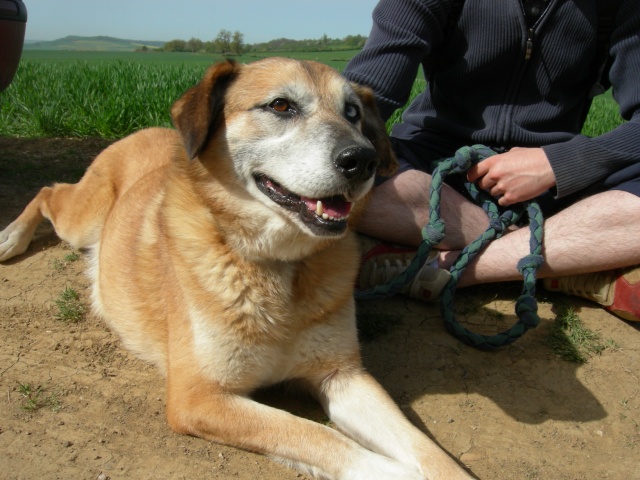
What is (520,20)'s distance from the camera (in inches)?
125

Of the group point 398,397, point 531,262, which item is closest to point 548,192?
point 531,262

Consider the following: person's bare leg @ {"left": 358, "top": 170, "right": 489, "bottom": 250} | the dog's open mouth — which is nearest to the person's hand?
person's bare leg @ {"left": 358, "top": 170, "right": 489, "bottom": 250}

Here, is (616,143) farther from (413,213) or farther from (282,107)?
(282,107)

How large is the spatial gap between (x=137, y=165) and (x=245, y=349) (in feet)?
6.15

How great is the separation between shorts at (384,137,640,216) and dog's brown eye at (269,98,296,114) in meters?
1.09

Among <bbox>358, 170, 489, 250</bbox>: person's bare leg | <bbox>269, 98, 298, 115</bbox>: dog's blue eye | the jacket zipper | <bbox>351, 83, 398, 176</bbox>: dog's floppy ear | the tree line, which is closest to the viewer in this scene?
<bbox>269, 98, 298, 115</bbox>: dog's blue eye

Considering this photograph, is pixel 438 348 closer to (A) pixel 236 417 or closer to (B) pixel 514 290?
(B) pixel 514 290

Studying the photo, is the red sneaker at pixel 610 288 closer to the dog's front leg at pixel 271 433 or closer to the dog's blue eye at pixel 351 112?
the dog's blue eye at pixel 351 112

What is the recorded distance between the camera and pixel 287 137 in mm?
2375

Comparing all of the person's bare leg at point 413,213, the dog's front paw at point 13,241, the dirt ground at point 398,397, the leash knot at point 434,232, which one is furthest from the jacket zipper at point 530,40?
the dog's front paw at point 13,241

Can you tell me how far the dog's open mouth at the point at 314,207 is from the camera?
89.7 inches

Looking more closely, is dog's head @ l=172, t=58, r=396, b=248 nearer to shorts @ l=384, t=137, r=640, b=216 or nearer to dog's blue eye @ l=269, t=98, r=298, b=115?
dog's blue eye @ l=269, t=98, r=298, b=115

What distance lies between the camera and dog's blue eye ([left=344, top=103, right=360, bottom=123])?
2.68m

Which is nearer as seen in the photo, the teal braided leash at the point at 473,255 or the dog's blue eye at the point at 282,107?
the dog's blue eye at the point at 282,107
